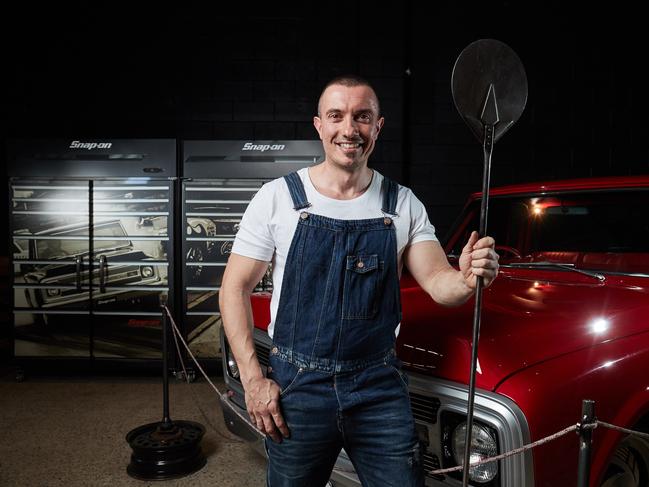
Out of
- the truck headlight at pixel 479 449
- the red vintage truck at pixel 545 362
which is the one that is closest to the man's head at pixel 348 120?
the red vintage truck at pixel 545 362

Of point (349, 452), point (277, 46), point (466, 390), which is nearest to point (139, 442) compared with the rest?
point (349, 452)

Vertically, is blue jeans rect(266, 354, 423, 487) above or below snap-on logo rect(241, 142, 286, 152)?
below

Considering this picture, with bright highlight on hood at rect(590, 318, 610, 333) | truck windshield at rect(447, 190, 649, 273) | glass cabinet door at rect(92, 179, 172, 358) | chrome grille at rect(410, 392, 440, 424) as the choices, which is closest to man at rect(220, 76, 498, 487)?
chrome grille at rect(410, 392, 440, 424)

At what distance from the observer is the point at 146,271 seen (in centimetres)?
550

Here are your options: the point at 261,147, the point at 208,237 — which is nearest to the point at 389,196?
the point at 261,147

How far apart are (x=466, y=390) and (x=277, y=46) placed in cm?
521

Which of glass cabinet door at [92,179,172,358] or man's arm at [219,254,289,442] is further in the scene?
glass cabinet door at [92,179,172,358]

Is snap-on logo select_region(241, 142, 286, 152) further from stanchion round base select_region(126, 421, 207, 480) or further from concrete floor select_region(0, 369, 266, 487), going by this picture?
stanchion round base select_region(126, 421, 207, 480)

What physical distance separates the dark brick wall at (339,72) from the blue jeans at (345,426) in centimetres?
478

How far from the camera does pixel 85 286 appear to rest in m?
5.48

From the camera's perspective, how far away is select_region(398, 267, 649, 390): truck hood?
1.80 meters

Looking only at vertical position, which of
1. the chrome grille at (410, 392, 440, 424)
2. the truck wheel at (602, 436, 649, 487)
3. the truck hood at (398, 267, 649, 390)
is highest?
the truck hood at (398, 267, 649, 390)

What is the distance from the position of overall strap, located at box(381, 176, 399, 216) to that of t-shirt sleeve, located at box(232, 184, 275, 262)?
0.36m

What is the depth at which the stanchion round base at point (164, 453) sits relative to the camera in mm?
3363
